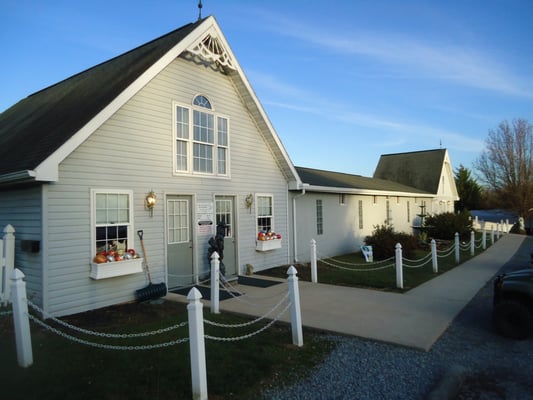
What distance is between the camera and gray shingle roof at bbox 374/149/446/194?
98.7ft

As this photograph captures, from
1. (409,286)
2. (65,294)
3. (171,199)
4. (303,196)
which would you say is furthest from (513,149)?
(65,294)

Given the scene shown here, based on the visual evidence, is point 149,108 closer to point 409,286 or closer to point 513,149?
point 409,286

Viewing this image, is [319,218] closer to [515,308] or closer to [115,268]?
[115,268]

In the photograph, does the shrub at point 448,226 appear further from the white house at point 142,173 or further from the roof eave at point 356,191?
the white house at point 142,173

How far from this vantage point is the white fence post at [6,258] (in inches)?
306

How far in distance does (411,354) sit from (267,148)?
8.59m

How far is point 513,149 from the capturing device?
3603cm

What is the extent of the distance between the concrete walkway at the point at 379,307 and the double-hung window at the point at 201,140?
341 centimetres

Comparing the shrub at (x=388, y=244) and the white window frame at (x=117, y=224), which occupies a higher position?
the white window frame at (x=117, y=224)

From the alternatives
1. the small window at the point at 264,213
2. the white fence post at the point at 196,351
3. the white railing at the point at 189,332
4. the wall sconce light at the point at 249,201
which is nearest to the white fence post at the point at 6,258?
the white railing at the point at 189,332

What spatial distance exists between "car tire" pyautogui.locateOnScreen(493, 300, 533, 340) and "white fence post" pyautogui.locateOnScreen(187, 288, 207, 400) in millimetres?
4981

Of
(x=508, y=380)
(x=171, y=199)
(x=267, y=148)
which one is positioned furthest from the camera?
(x=267, y=148)

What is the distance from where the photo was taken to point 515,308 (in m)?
6.07

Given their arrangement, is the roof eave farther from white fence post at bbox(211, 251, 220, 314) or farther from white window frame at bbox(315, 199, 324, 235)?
white fence post at bbox(211, 251, 220, 314)
